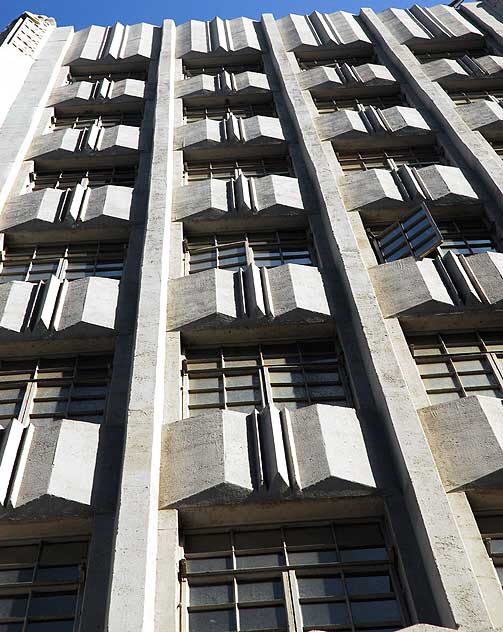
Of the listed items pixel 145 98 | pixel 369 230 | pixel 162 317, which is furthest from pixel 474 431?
pixel 145 98

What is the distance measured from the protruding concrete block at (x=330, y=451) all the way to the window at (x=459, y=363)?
1.86 m

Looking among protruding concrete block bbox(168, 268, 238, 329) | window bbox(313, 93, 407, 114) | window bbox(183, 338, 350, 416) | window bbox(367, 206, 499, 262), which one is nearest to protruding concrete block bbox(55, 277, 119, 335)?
protruding concrete block bbox(168, 268, 238, 329)

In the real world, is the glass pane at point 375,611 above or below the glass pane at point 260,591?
below

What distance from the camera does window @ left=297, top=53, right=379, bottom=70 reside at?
72.8 feet

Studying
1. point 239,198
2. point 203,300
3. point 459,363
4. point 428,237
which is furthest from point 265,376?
point 239,198

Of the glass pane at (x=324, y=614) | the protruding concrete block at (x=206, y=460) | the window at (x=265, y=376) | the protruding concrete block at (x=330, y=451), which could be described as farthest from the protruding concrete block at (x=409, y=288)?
the glass pane at (x=324, y=614)

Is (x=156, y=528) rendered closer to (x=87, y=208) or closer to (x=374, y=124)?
(x=87, y=208)

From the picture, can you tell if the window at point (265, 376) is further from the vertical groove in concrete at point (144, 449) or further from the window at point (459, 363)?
the window at point (459, 363)

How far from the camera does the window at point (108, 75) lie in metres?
22.2

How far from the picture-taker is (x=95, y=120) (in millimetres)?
19484

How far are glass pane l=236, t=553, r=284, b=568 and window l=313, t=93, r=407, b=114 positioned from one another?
14.4 m

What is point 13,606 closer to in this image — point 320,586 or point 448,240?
point 320,586

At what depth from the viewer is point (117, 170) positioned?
1680 centimetres

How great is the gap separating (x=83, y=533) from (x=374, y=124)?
13.1 metres
